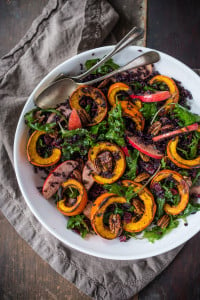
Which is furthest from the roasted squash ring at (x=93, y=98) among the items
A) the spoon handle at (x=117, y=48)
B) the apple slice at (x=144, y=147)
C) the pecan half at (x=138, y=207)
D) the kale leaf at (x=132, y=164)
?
the pecan half at (x=138, y=207)

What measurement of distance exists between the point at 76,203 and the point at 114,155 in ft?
1.86

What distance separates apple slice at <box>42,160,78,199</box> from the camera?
2.87m

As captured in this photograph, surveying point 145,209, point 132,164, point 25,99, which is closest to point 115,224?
point 145,209

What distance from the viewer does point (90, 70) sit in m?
2.83

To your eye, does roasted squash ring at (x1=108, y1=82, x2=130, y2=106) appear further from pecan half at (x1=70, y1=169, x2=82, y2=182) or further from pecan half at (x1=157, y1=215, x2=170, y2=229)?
pecan half at (x1=157, y1=215, x2=170, y2=229)

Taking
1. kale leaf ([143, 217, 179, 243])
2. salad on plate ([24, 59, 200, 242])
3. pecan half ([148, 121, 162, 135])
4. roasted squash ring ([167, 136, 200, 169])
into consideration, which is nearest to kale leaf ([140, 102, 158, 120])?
salad on plate ([24, 59, 200, 242])

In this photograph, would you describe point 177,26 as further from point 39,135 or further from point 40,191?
point 40,191

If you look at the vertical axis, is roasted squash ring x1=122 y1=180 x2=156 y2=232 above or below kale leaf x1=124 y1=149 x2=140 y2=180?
below

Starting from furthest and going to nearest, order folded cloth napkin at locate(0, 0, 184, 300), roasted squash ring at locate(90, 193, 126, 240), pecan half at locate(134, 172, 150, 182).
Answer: folded cloth napkin at locate(0, 0, 184, 300) < pecan half at locate(134, 172, 150, 182) < roasted squash ring at locate(90, 193, 126, 240)

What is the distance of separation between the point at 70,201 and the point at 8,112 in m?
1.18

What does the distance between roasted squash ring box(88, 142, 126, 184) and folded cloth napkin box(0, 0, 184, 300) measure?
37.7 inches

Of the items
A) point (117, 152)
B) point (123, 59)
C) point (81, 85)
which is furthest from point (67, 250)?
point (123, 59)

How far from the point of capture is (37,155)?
9.39 ft

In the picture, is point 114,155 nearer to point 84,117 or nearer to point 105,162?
A: point 105,162
